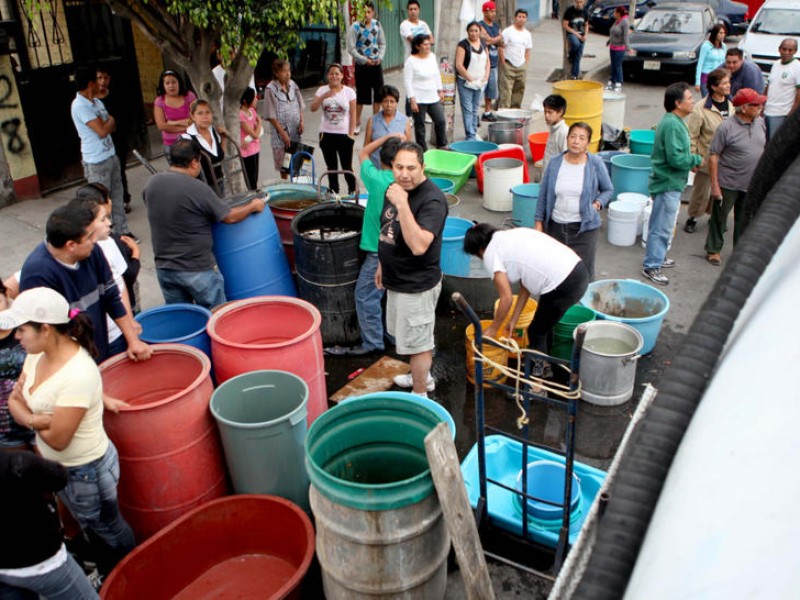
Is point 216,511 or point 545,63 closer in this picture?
point 216,511

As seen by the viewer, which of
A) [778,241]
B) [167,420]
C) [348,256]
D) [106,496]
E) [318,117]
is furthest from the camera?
[318,117]

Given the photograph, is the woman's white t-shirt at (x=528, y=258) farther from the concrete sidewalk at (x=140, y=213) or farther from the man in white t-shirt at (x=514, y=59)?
the man in white t-shirt at (x=514, y=59)

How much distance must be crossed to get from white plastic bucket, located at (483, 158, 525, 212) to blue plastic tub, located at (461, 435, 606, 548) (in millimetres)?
4720

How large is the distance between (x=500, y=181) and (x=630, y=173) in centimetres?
158

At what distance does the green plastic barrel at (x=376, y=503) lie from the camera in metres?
2.83

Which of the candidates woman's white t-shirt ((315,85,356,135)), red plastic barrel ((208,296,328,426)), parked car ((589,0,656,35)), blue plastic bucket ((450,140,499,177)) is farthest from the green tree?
parked car ((589,0,656,35))

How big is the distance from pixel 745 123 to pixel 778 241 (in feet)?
21.5

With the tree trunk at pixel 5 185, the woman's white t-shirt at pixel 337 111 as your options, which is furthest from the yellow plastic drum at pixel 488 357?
the tree trunk at pixel 5 185

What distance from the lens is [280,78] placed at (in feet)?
25.7

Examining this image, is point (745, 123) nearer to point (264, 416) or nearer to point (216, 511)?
point (264, 416)

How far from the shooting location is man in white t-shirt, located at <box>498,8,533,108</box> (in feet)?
39.8

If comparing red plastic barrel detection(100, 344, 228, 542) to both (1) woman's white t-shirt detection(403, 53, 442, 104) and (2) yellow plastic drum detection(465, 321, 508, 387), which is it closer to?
(2) yellow plastic drum detection(465, 321, 508, 387)

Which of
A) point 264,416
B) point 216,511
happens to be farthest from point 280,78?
point 216,511

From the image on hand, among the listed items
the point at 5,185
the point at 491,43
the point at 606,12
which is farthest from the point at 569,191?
the point at 606,12
